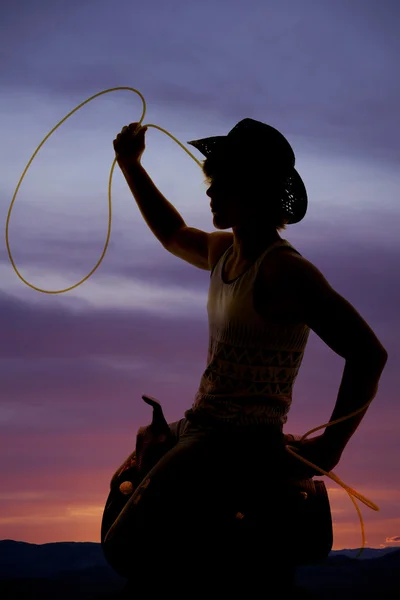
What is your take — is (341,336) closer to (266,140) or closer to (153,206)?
(266,140)

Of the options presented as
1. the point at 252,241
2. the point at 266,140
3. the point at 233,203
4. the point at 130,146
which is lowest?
the point at 252,241

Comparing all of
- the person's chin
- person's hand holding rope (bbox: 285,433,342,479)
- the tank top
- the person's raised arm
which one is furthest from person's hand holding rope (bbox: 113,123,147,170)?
person's hand holding rope (bbox: 285,433,342,479)

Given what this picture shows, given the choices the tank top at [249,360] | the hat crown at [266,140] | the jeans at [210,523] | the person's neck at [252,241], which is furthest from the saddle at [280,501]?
the hat crown at [266,140]

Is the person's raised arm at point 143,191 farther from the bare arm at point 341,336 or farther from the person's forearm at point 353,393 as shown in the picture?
the person's forearm at point 353,393

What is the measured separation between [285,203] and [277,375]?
69 cm

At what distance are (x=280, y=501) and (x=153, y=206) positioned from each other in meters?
1.51

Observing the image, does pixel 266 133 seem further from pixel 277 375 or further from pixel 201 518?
pixel 201 518

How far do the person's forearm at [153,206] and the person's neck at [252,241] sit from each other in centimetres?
64

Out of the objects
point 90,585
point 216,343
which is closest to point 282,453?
point 216,343

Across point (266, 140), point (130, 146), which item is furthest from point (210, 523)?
point (130, 146)

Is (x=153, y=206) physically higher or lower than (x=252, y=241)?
higher

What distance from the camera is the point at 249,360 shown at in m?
3.30

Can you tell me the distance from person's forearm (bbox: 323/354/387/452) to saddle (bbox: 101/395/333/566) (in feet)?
0.83

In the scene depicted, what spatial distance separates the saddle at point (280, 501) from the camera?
330 cm
